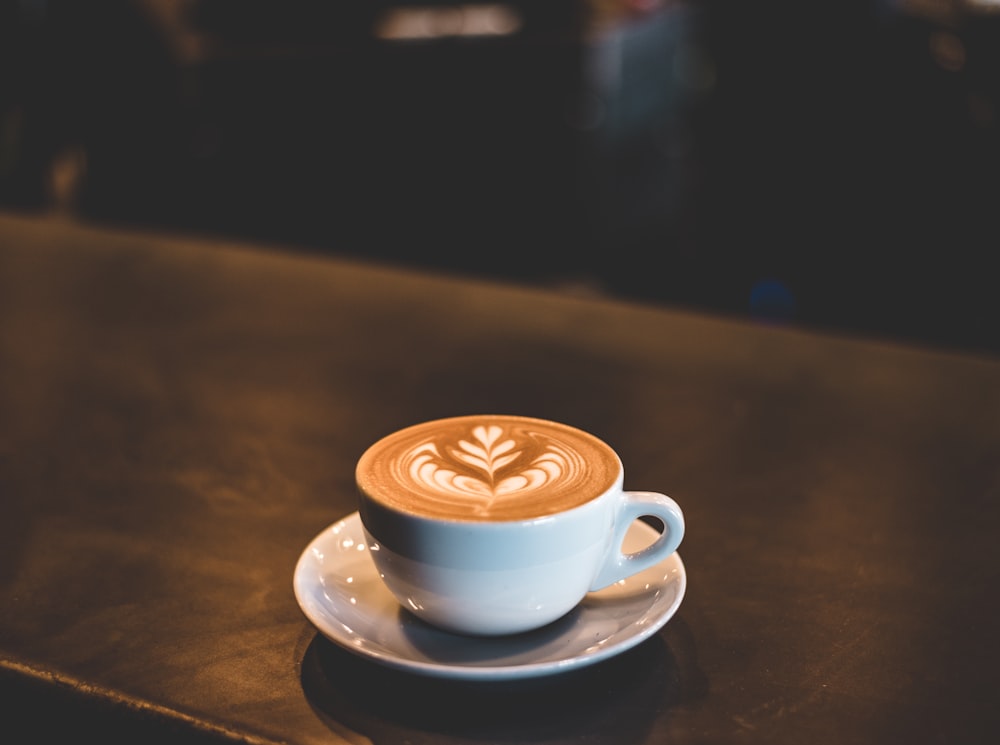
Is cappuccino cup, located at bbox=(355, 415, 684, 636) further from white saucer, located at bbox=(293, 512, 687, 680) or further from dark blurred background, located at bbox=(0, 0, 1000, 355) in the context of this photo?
dark blurred background, located at bbox=(0, 0, 1000, 355)

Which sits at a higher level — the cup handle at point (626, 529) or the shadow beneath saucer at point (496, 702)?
the cup handle at point (626, 529)

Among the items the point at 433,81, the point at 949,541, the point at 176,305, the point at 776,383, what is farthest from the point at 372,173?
the point at 949,541

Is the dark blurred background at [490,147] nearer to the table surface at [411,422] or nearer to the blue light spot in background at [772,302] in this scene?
the blue light spot in background at [772,302]

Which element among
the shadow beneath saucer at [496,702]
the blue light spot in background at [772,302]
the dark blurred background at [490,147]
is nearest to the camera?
the shadow beneath saucer at [496,702]

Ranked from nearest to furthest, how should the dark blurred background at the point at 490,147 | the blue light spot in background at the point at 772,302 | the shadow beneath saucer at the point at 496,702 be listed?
the shadow beneath saucer at the point at 496,702
the dark blurred background at the point at 490,147
the blue light spot in background at the point at 772,302

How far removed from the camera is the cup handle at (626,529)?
573 millimetres

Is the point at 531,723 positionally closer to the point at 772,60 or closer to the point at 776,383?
the point at 776,383

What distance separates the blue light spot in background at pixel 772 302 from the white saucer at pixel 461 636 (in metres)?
3.14

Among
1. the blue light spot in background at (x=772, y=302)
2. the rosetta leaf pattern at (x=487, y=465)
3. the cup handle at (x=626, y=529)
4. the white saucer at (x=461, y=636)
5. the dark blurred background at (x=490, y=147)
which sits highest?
the rosetta leaf pattern at (x=487, y=465)

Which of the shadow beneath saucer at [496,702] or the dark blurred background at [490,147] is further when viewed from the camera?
the dark blurred background at [490,147]

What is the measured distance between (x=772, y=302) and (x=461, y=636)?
335 cm

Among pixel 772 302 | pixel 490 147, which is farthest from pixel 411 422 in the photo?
pixel 490 147

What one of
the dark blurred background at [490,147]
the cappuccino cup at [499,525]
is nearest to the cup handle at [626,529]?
the cappuccino cup at [499,525]

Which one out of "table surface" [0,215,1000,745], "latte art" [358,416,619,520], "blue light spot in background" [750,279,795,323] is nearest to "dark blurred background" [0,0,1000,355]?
"blue light spot in background" [750,279,795,323]
